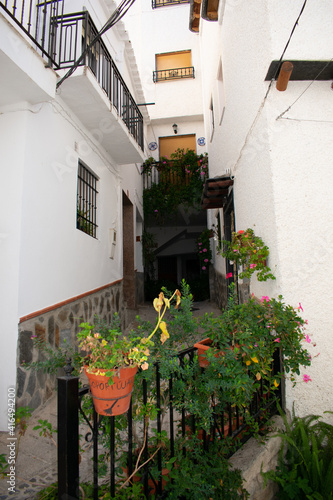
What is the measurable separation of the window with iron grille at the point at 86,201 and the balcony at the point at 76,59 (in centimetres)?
77

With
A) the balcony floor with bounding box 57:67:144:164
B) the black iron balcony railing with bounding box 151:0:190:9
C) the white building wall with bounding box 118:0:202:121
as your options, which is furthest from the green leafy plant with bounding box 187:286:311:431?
the black iron balcony railing with bounding box 151:0:190:9

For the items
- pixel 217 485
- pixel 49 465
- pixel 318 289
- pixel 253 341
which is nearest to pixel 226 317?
pixel 253 341

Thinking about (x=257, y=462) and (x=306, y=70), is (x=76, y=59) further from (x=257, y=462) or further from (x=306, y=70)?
(x=257, y=462)

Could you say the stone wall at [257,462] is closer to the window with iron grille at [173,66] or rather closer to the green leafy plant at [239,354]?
the green leafy plant at [239,354]

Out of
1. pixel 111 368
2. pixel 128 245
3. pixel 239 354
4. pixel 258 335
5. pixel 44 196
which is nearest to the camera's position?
pixel 111 368

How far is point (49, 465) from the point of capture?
7.60 feet

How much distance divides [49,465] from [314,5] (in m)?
4.78

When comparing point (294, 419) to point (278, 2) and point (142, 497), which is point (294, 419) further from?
point (278, 2)

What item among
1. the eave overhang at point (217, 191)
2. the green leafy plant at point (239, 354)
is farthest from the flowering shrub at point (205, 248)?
the green leafy plant at point (239, 354)

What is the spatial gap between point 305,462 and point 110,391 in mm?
1867

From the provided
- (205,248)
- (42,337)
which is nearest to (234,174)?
(42,337)

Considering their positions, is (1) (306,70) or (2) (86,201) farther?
(2) (86,201)

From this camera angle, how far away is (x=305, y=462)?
2221mm

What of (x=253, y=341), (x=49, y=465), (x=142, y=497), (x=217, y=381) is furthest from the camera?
(x=49, y=465)
